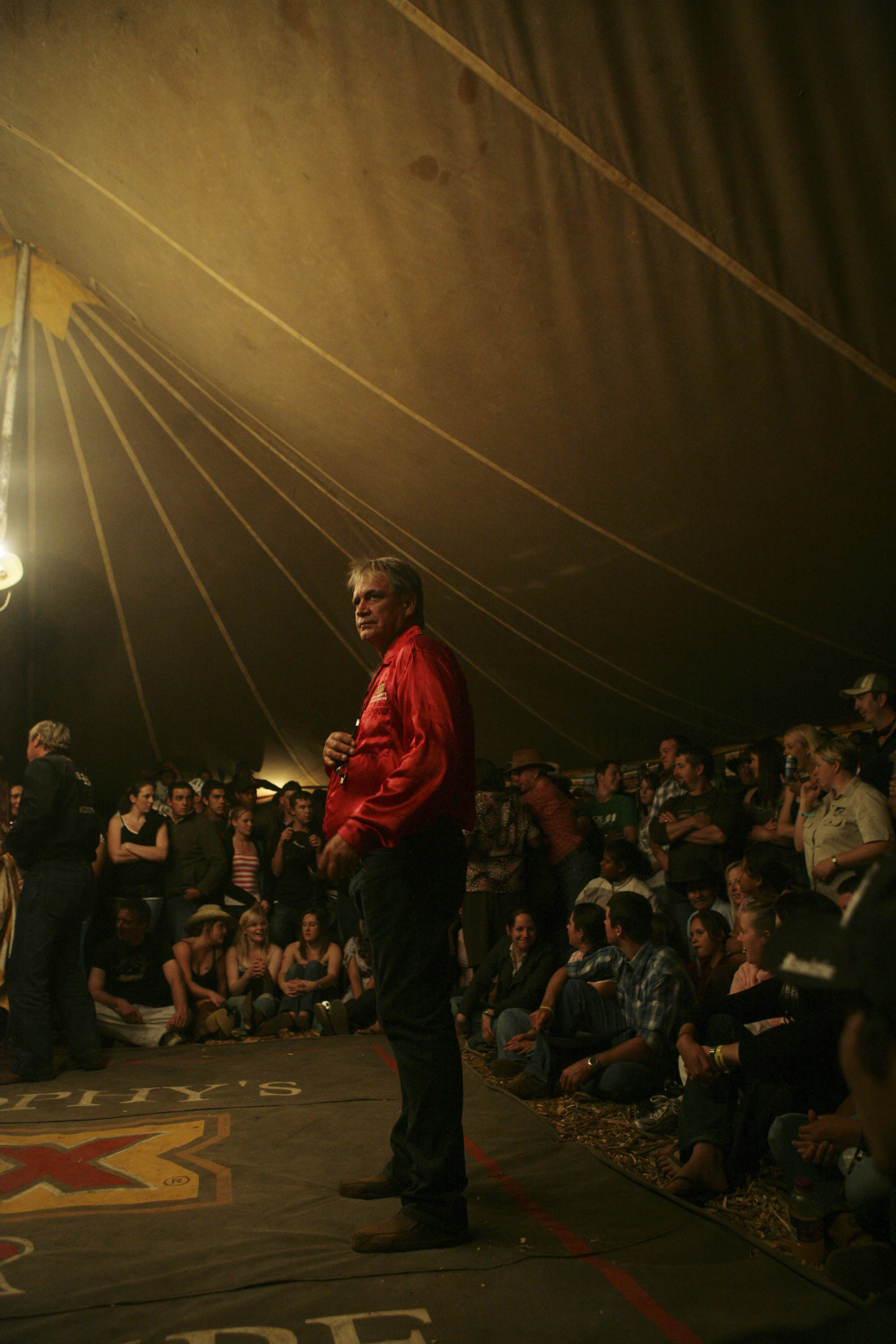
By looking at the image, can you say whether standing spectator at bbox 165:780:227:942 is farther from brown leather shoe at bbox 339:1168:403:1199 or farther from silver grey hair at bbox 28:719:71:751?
brown leather shoe at bbox 339:1168:403:1199

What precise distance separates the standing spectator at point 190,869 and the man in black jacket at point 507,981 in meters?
1.63

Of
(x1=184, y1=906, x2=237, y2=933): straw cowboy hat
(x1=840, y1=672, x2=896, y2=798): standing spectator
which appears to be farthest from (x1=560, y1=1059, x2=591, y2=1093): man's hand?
(x1=184, y1=906, x2=237, y2=933): straw cowboy hat

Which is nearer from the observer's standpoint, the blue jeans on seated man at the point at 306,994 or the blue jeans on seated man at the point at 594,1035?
the blue jeans on seated man at the point at 594,1035

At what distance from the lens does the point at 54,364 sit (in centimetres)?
545

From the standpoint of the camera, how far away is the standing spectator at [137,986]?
15.2 ft

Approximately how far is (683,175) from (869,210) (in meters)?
0.52

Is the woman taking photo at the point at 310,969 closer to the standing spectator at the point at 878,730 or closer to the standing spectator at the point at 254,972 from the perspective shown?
the standing spectator at the point at 254,972

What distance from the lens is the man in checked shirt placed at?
3.07 metres

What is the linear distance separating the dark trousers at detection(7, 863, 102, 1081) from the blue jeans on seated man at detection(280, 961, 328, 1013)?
4.49 feet

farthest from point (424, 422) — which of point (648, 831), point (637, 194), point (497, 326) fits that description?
point (648, 831)

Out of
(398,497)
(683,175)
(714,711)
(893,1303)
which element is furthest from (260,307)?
(893,1303)

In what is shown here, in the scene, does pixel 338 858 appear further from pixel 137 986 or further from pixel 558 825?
pixel 137 986

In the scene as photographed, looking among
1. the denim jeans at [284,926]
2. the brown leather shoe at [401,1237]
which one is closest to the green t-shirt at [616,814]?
the denim jeans at [284,926]

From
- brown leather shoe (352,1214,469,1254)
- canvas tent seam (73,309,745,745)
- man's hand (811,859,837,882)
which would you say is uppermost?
canvas tent seam (73,309,745,745)
